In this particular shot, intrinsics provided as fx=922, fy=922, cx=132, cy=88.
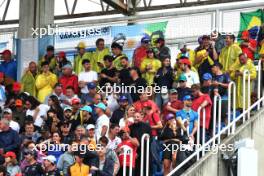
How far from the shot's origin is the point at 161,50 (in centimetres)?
1844

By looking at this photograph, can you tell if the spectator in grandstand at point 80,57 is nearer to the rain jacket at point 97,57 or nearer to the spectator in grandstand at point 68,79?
the rain jacket at point 97,57

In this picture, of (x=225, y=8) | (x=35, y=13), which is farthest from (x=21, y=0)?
(x=225, y=8)

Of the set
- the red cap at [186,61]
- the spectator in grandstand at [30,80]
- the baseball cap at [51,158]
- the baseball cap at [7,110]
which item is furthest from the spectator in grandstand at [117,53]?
the baseball cap at [51,158]

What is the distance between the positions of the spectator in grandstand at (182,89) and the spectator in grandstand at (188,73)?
0.40ft

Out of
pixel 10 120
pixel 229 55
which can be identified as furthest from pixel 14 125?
pixel 229 55

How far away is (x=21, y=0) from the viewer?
2291 centimetres

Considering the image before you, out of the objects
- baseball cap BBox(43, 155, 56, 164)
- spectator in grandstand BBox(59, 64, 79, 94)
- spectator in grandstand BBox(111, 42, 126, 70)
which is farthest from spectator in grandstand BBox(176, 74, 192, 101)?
spectator in grandstand BBox(59, 64, 79, 94)

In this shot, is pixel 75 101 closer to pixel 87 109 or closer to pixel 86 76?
pixel 87 109

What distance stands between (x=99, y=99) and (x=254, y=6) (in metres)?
4.00

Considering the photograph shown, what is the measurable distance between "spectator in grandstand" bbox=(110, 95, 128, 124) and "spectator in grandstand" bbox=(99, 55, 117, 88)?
1.24 m

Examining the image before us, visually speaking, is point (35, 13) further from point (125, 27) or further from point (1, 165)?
point (1, 165)

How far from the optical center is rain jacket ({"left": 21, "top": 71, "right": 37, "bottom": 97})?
19.8m

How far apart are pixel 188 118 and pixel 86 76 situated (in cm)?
390

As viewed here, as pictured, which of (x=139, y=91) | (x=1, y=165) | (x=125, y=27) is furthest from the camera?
(x=125, y=27)
